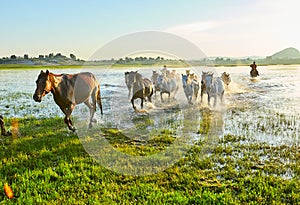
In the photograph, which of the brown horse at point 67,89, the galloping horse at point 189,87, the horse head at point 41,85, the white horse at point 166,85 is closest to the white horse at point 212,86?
the galloping horse at point 189,87

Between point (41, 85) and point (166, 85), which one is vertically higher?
point (41, 85)

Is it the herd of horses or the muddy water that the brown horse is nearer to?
the herd of horses

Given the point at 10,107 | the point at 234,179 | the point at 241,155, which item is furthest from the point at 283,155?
the point at 10,107

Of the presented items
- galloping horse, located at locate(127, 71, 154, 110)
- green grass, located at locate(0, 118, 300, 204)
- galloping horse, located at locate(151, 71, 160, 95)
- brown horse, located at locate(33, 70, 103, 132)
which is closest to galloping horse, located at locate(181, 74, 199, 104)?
galloping horse, located at locate(151, 71, 160, 95)

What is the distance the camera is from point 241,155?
7.82m

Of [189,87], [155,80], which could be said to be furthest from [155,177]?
[155,80]

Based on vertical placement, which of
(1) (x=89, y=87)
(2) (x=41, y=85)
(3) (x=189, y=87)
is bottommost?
(3) (x=189, y=87)

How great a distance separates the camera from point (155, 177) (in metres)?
6.47

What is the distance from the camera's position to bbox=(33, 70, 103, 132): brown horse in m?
8.66

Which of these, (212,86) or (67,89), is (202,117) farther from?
(67,89)

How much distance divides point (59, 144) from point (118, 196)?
3843mm

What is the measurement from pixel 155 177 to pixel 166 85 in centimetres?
1147

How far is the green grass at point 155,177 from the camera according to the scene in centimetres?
545

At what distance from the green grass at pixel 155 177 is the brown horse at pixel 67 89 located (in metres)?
1.31
